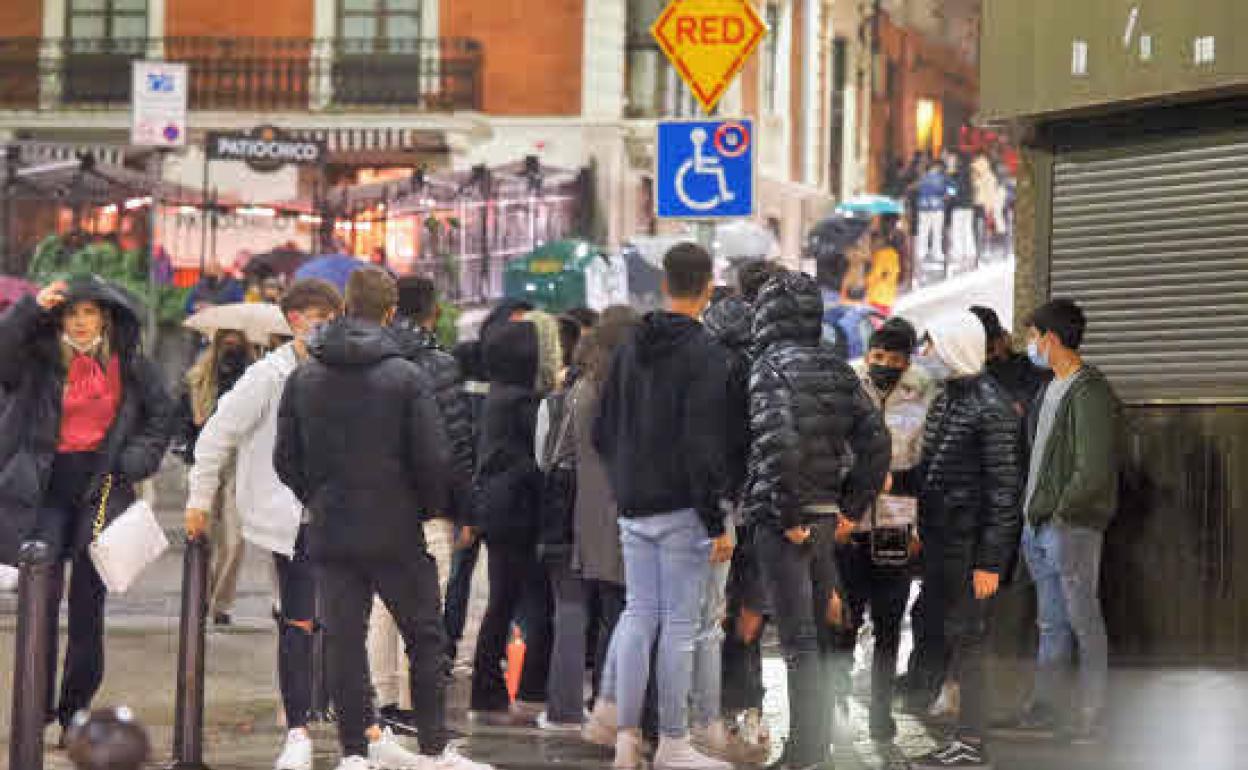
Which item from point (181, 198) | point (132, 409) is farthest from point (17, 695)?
point (181, 198)

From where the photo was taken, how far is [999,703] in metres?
12.2

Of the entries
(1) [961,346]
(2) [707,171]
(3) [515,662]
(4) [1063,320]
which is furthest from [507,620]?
(2) [707,171]

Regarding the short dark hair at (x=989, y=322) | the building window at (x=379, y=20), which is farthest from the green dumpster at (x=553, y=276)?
the short dark hair at (x=989, y=322)

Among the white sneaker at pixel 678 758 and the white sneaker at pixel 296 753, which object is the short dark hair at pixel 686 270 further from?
the white sneaker at pixel 296 753

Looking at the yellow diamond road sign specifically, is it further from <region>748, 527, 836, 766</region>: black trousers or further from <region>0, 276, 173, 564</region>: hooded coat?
<region>748, 527, 836, 766</region>: black trousers

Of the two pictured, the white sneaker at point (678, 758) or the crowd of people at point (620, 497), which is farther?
the white sneaker at point (678, 758)

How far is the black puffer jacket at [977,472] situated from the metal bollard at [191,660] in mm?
3189

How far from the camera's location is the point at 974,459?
1062 centimetres

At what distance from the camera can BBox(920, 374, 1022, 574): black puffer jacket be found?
10484mm

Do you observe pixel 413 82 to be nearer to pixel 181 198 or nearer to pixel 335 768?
pixel 181 198

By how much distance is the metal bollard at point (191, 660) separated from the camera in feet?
31.6

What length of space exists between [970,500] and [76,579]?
383 centimetres

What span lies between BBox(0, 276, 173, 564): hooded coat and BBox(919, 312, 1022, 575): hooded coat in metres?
3.36

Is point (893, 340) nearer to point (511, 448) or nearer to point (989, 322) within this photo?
point (989, 322)
